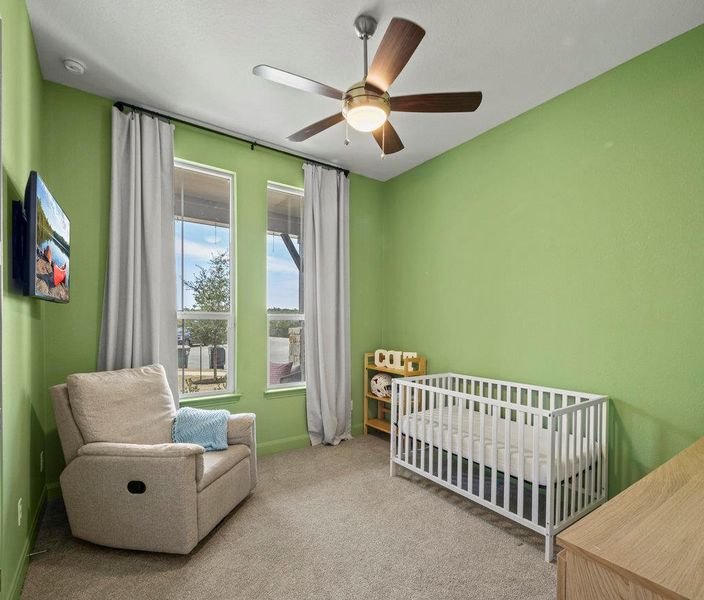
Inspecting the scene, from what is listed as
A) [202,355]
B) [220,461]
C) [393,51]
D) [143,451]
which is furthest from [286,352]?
[393,51]

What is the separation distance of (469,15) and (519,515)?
267 centimetres

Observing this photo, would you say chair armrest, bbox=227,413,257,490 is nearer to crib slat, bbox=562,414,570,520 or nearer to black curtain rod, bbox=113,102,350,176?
crib slat, bbox=562,414,570,520

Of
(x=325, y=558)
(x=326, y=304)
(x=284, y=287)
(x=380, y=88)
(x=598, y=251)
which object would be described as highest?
(x=380, y=88)

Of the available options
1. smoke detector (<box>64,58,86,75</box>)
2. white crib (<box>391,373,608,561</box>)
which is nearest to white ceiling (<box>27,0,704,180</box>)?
smoke detector (<box>64,58,86,75</box>)

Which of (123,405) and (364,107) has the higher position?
(364,107)

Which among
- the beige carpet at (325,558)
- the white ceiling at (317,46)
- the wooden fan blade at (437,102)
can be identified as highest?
the white ceiling at (317,46)

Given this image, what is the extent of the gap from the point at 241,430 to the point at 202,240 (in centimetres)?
163

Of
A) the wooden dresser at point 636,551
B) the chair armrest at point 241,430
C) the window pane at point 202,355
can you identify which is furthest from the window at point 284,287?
the wooden dresser at point 636,551

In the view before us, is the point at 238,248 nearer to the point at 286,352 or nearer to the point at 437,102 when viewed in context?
the point at 286,352

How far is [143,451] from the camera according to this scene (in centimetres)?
192

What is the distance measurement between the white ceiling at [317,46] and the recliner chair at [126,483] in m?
1.93

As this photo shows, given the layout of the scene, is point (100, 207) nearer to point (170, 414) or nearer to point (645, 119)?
point (170, 414)

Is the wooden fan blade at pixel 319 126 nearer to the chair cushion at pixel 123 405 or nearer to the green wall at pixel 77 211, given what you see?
the green wall at pixel 77 211

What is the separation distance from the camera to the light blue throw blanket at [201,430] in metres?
2.41
